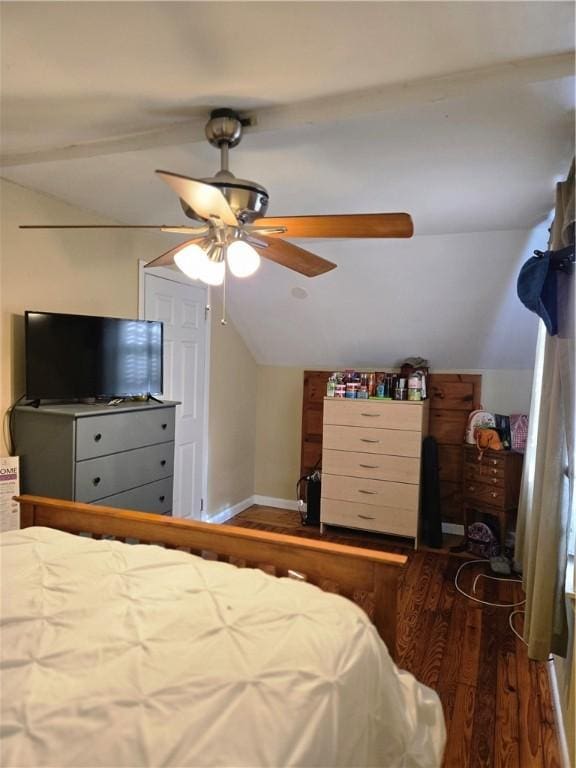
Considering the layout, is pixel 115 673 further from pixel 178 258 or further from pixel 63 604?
pixel 178 258

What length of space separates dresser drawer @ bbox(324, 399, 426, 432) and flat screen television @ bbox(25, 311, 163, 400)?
1.51 m

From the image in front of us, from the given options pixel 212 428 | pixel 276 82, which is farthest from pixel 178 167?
pixel 212 428

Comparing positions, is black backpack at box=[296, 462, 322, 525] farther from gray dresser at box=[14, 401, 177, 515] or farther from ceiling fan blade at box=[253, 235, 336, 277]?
ceiling fan blade at box=[253, 235, 336, 277]

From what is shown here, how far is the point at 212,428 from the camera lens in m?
3.93

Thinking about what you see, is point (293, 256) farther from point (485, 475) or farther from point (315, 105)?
point (485, 475)

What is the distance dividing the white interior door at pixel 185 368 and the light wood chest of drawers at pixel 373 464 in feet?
3.38

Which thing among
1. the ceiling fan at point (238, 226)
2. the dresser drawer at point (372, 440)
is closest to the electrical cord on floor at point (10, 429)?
the ceiling fan at point (238, 226)

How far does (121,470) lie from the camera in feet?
7.84

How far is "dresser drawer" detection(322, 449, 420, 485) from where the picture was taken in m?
3.65

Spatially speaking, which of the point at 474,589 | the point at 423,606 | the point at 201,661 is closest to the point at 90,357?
the point at 201,661

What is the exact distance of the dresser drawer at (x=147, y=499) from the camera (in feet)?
7.75

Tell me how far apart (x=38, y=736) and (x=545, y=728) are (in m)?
1.93

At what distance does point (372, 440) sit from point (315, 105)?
265cm

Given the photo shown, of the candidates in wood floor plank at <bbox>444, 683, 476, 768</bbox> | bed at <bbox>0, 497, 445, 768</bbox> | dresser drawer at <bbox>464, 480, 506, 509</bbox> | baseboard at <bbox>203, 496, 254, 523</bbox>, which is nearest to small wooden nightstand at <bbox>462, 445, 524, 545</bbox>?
dresser drawer at <bbox>464, 480, 506, 509</bbox>
